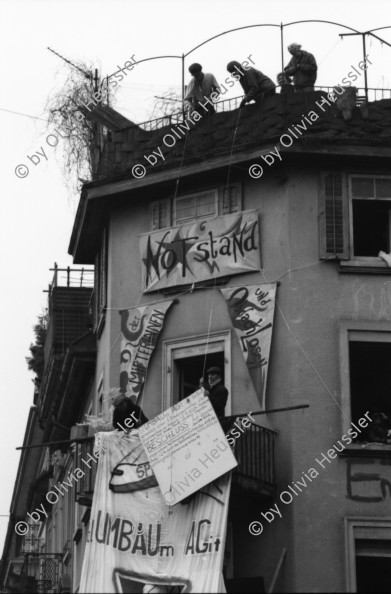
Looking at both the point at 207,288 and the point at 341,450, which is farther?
the point at 207,288

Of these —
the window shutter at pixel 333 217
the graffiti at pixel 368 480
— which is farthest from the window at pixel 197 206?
the graffiti at pixel 368 480

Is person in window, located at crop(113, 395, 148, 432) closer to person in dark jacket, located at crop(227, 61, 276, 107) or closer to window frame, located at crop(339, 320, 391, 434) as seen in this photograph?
window frame, located at crop(339, 320, 391, 434)

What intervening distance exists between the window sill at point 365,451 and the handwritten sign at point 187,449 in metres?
2.75

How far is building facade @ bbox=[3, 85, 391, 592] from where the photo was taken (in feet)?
99.0

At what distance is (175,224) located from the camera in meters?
33.2

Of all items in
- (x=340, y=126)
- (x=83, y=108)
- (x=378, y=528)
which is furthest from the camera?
(x=83, y=108)

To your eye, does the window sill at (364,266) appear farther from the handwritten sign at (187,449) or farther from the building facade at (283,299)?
the handwritten sign at (187,449)

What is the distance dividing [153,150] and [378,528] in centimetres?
882

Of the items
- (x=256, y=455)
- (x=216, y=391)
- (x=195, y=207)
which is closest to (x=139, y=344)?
(x=195, y=207)

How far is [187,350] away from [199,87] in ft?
17.7

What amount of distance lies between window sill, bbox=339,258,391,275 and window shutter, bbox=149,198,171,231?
377cm

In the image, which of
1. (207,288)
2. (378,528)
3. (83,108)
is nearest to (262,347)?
(207,288)

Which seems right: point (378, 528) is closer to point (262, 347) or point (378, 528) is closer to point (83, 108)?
point (262, 347)

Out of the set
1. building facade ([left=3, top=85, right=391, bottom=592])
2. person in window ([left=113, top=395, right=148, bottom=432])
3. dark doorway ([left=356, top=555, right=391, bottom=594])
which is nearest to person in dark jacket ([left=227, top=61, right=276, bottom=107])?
building facade ([left=3, top=85, right=391, bottom=592])
